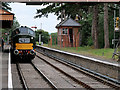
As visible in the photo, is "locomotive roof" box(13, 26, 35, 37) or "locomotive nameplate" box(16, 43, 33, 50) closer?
"locomotive nameplate" box(16, 43, 33, 50)

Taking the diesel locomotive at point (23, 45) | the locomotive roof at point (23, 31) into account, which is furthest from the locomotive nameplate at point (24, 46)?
the locomotive roof at point (23, 31)

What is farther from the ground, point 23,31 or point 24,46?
point 23,31

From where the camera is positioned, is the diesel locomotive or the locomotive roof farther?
the locomotive roof

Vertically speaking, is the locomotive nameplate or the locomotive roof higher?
the locomotive roof

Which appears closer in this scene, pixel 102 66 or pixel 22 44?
pixel 102 66

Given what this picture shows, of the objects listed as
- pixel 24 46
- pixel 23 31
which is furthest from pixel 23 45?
pixel 23 31

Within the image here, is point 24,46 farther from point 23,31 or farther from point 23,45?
point 23,31

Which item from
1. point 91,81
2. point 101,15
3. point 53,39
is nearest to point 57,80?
point 91,81

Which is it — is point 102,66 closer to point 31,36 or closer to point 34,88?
point 34,88

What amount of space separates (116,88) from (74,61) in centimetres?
1073

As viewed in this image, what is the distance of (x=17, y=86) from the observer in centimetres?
1319

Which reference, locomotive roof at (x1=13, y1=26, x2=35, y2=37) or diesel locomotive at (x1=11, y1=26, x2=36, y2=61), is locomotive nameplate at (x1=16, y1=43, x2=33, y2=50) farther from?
locomotive roof at (x1=13, y1=26, x2=35, y2=37)

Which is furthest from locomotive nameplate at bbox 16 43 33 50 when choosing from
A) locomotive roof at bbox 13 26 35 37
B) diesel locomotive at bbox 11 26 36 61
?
locomotive roof at bbox 13 26 35 37

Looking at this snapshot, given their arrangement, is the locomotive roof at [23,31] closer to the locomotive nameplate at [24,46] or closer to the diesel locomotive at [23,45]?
the diesel locomotive at [23,45]
